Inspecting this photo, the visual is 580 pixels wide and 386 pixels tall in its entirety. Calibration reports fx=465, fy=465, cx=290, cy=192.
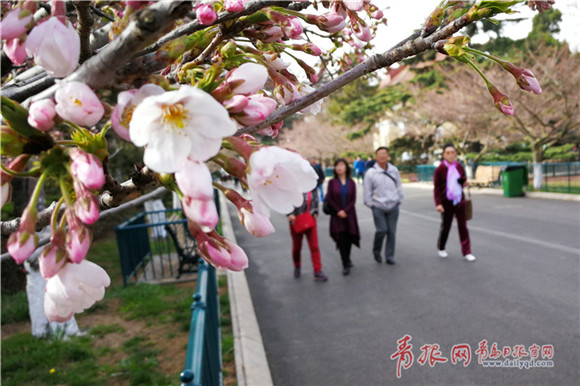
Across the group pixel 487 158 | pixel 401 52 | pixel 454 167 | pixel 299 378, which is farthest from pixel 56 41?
pixel 487 158

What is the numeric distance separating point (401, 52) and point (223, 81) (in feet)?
1.40

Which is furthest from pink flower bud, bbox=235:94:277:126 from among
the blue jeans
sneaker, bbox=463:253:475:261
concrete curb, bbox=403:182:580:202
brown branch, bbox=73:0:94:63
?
concrete curb, bbox=403:182:580:202

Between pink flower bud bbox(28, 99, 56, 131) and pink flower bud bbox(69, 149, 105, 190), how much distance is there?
6 cm

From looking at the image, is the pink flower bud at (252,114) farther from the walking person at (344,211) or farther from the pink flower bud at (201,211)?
the walking person at (344,211)

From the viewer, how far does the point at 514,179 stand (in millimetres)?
16984

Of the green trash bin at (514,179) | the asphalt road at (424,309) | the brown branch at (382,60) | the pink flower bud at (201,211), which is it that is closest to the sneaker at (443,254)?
the asphalt road at (424,309)

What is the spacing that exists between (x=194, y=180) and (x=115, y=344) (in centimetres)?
525

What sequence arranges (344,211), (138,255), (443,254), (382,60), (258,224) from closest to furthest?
1. (258,224)
2. (382,60)
3. (344,211)
4. (443,254)
5. (138,255)

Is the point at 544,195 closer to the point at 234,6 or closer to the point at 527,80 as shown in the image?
the point at 527,80

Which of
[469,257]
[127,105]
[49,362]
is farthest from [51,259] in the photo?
[469,257]

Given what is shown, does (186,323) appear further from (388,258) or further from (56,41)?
(56,41)

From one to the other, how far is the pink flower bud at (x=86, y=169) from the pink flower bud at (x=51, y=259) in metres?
0.15

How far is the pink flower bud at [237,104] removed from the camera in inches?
30.0

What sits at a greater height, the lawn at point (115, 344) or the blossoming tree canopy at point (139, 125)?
the blossoming tree canopy at point (139, 125)
